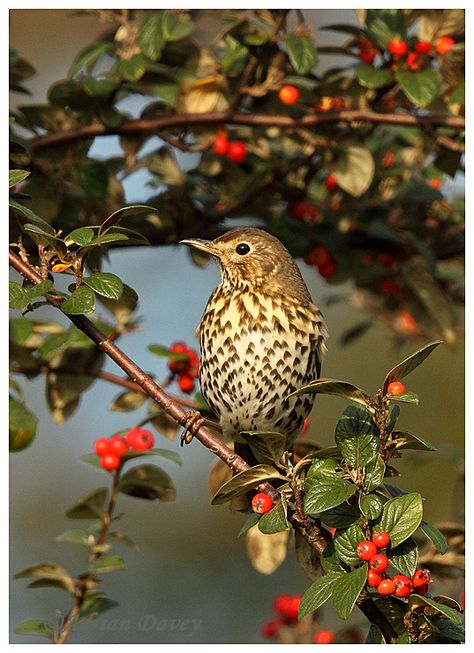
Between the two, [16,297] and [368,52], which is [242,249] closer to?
[368,52]

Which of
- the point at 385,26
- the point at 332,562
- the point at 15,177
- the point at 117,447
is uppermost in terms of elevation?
the point at 385,26

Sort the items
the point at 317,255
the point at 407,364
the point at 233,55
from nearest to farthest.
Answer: the point at 407,364 < the point at 233,55 < the point at 317,255

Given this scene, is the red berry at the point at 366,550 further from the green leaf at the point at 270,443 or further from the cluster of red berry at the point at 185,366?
the cluster of red berry at the point at 185,366

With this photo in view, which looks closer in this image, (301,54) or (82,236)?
(82,236)

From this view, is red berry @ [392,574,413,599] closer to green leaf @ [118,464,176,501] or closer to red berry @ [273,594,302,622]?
green leaf @ [118,464,176,501]

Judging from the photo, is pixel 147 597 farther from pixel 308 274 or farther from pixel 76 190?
pixel 76 190

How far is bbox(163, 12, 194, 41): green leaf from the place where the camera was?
117 inches

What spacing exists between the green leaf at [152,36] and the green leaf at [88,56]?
113 mm

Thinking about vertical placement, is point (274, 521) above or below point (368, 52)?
below

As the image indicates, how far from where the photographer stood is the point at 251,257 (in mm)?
3260

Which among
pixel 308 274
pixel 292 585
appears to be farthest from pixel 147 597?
pixel 308 274

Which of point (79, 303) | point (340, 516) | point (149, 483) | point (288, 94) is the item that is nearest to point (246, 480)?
point (340, 516)

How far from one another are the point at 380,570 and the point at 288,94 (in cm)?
166

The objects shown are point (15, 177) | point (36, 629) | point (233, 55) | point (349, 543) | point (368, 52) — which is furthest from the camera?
point (368, 52)
